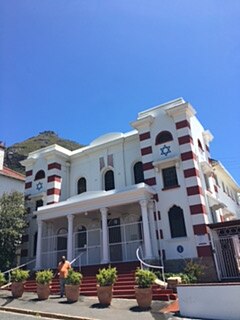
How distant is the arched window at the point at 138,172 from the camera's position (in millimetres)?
20953

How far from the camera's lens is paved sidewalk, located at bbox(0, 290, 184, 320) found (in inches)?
382

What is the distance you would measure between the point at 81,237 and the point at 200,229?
29.1ft

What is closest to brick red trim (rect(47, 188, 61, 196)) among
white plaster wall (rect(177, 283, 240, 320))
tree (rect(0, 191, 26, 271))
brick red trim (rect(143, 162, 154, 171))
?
tree (rect(0, 191, 26, 271))

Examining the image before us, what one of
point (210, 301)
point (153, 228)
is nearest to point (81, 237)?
point (153, 228)

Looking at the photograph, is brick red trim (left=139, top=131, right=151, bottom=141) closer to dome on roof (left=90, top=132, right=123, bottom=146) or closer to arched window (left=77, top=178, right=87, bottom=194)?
dome on roof (left=90, top=132, right=123, bottom=146)

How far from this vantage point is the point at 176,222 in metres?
17.7

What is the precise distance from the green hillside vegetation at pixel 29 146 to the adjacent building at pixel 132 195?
42860 mm

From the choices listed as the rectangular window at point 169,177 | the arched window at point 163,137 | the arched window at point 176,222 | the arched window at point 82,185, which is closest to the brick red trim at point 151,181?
the rectangular window at point 169,177

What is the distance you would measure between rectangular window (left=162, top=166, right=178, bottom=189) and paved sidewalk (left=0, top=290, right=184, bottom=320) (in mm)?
8048

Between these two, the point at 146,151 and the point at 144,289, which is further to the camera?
the point at 146,151

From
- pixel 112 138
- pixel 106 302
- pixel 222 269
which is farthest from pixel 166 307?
pixel 112 138

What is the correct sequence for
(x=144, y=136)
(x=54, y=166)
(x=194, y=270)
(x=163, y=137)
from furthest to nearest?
(x=54, y=166) < (x=144, y=136) < (x=163, y=137) < (x=194, y=270)

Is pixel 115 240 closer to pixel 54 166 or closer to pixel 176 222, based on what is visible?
pixel 176 222

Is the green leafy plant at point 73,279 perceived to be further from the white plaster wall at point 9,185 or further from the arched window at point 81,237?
the white plaster wall at point 9,185
